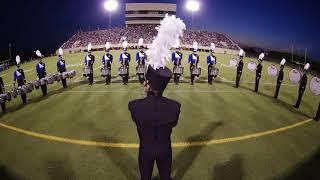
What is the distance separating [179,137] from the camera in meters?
8.98

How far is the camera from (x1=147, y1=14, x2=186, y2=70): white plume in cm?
461

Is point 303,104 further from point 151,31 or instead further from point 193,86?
point 151,31

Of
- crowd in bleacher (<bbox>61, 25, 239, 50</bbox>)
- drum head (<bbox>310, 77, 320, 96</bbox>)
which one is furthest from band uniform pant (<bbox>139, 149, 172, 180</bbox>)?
crowd in bleacher (<bbox>61, 25, 239, 50</bbox>)

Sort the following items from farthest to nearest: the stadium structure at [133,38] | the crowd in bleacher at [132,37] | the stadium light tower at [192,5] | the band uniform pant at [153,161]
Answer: the crowd in bleacher at [132,37], the stadium structure at [133,38], the stadium light tower at [192,5], the band uniform pant at [153,161]

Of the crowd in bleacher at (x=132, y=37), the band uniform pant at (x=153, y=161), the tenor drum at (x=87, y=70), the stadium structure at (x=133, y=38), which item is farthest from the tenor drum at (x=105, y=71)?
the crowd in bleacher at (x=132, y=37)

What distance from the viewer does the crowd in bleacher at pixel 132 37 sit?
196ft

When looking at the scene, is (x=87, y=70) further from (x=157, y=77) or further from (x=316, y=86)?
(x=157, y=77)

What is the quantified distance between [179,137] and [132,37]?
56455 mm

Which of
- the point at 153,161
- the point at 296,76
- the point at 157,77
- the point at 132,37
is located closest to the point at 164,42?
the point at 157,77

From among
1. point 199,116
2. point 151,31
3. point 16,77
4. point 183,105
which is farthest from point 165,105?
point 151,31

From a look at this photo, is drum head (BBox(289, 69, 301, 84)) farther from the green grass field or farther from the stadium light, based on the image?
the stadium light

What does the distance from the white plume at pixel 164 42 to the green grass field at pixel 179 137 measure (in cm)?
305

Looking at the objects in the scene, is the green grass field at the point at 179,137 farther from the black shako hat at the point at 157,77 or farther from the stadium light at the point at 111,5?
the stadium light at the point at 111,5

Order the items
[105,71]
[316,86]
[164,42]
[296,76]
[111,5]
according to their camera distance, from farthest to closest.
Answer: [111,5]
[105,71]
[296,76]
[316,86]
[164,42]
